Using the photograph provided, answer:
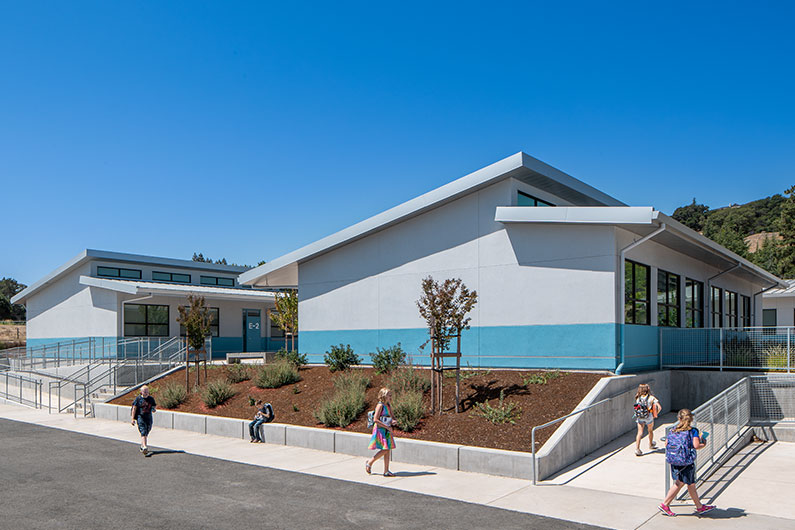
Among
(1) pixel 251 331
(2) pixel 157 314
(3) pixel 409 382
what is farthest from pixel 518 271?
(1) pixel 251 331

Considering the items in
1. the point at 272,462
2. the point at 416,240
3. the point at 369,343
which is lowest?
the point at 272,462

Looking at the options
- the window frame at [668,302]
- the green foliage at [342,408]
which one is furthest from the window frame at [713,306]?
the green foliage at [342,408]

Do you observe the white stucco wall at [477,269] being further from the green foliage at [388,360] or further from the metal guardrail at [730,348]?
the metal guardrail at [730,348]

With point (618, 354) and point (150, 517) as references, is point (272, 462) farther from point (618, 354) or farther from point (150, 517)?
point (618, 354)

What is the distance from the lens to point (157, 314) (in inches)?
1204

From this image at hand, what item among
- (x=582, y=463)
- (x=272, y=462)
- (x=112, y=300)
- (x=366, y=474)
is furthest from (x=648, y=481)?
(x=112, y=300)

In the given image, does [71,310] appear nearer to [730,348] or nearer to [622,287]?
[622,287]

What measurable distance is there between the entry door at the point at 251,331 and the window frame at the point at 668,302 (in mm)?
21786

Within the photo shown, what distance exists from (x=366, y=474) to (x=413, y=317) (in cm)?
779

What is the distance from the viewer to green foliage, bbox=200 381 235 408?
17.7 meters

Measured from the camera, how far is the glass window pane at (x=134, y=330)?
2956 cm

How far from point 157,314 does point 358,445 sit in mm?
20732

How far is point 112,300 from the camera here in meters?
29.2

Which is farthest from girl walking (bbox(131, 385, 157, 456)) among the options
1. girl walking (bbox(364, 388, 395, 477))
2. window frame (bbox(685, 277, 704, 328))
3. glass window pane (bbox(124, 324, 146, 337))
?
glass window pane (bbox(124, 324, 146, 337))
